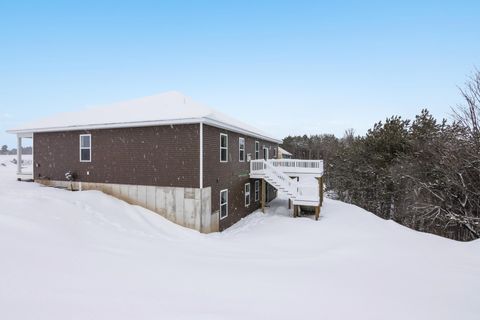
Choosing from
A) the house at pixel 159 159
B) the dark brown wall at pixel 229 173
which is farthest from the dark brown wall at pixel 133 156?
the dark brown wall at pixel 229 173

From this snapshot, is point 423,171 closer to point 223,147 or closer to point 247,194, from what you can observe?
point 247,194

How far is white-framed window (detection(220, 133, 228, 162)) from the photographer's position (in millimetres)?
14414

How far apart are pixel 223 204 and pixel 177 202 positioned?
312 cm

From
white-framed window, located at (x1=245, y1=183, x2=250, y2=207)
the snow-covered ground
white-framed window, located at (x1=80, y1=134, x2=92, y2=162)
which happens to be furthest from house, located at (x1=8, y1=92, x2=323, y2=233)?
the snow-covered ground

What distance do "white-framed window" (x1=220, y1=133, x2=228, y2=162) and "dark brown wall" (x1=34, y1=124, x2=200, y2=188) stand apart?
2.45 metres

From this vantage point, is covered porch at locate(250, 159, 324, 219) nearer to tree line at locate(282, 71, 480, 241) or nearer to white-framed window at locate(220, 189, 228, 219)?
white-framed window at locate(220, 189, 228, 219)

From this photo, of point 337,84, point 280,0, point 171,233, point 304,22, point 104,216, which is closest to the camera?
point 104,216

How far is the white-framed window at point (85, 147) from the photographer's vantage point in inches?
568

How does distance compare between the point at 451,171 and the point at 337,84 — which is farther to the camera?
Answer: the point at 337,84

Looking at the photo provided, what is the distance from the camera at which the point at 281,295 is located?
A: 15.1 ft

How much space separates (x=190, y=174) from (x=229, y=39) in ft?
67.5

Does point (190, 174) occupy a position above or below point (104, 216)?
above

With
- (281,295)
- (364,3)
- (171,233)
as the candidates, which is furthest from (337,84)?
(281,295)

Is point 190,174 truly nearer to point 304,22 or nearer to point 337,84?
point 304,22
